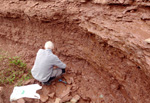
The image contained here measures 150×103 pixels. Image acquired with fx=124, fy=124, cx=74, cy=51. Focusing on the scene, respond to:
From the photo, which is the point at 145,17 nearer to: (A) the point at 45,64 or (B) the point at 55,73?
(A) the point at 45,64

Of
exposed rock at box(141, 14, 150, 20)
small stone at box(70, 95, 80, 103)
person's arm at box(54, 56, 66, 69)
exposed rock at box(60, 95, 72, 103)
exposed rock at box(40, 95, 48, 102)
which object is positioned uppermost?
exposed rock at box(141, 14, 150, 20)

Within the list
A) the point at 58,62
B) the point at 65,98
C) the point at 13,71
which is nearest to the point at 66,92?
the point at 65,98

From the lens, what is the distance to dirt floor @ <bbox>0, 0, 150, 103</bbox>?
191 centimetres

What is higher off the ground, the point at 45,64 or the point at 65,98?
the point at 45,64

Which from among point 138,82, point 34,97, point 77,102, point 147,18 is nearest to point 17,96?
point 34,97

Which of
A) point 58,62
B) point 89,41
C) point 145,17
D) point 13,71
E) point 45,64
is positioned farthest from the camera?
point 13,71

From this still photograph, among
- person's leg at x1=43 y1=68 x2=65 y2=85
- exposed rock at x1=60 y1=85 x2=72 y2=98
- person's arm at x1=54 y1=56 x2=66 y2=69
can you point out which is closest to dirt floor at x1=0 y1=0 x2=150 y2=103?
exposed rock at x1=60 y1=85 x2=72 y2=98

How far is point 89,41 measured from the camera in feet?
9.10

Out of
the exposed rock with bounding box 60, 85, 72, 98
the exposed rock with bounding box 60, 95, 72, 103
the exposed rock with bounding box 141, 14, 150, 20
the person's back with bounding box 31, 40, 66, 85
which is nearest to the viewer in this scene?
the exposed rock with bounding box 141, 14, 150, 20

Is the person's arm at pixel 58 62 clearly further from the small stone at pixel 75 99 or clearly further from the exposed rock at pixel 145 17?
the exposed rock at pixel 145 17

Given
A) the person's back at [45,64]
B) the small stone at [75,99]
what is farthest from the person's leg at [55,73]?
the small stone at [75,99]

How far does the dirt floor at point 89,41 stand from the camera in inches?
75.1

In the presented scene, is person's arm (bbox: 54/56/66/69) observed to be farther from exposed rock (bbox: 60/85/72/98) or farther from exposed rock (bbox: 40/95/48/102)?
exposed rock (bbox: 40/95/48/102)

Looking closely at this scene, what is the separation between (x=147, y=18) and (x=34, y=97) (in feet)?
8.45
